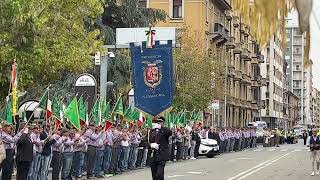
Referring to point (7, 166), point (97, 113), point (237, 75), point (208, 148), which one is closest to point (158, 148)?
point (7, 166)

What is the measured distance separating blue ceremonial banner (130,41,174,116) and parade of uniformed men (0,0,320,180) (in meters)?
0.04

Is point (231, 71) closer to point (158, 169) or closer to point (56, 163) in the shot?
point (56, 163)

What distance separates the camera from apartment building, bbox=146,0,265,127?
61.7 meters

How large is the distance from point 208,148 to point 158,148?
22.3m

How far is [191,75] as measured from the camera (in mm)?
45562

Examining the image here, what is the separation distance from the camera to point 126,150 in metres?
→ 24.9

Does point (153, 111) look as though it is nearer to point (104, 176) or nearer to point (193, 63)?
point (104, 176)

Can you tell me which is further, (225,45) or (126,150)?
(225,45)

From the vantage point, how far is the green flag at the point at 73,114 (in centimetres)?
2055

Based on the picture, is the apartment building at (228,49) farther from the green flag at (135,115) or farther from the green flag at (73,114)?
the green flag at (73,114)

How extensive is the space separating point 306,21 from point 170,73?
82.4 feet

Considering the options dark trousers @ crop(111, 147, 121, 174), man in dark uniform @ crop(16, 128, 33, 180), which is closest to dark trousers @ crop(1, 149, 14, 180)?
man in dark uniform @ crop(16, 128, 33, 180)

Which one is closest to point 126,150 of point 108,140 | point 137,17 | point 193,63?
point 108,140

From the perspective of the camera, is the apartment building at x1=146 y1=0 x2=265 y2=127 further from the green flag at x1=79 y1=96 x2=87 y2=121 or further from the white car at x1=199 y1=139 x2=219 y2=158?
the green flag at x1=79 y1=96 x2=87 y2=121
